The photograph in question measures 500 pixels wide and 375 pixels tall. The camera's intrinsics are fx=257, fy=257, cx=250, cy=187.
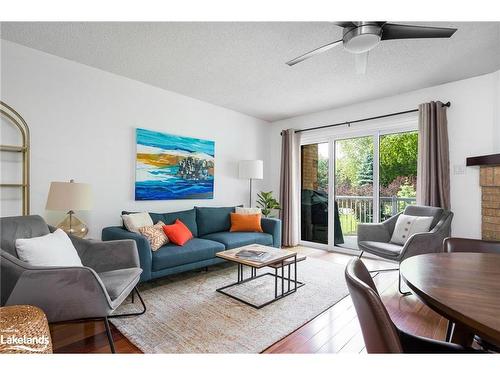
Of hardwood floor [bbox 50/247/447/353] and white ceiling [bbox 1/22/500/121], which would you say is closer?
hardwood floor [bbox 50/247/447/353]

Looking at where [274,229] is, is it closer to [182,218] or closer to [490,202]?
[182,218]

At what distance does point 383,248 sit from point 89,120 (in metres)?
3.59

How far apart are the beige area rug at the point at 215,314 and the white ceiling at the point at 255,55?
7.77 ft

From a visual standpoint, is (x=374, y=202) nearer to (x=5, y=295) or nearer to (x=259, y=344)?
(x=259, y=344)

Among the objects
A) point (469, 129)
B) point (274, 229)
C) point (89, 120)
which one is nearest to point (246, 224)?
point (274, 229)

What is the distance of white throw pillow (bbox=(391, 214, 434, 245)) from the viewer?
2.96m

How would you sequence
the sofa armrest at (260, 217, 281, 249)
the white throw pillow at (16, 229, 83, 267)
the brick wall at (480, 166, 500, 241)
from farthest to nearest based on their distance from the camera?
the sofa armrest at (260, 217, 281, 249), the brick wall at (480, 166, 500, 241), the white throw pillow at (16, 229, 83, 267)

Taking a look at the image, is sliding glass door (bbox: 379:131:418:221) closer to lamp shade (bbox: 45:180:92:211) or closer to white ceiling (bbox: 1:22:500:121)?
white ceiling (bbox: 1:22:500:121)

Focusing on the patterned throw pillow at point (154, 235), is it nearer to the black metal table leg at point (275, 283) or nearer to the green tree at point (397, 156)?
the black metal table leg at point (275, 283)

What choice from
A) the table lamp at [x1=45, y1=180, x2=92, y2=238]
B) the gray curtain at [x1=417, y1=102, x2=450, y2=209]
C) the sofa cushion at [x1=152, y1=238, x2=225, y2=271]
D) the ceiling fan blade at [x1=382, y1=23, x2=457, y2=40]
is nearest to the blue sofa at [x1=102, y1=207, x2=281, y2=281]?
the sofa cushion at [x1=152, y1=238, x2=225, y2=271]

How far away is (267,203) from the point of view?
4727 millimetres

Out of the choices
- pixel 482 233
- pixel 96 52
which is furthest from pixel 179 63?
pixel 482 233

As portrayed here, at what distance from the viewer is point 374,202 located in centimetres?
397

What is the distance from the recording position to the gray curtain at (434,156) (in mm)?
3199
